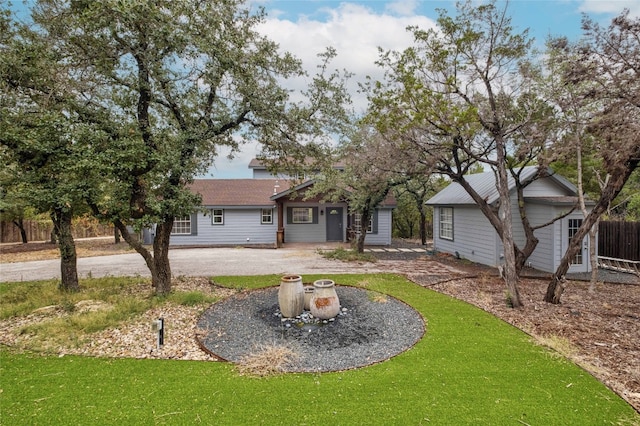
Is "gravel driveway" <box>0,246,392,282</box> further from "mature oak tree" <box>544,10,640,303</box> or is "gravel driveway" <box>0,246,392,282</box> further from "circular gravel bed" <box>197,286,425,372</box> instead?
"mature oak tree" <box>544,10,640,303</box>

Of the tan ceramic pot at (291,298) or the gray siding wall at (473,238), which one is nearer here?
the tan ceramic pot at (291,298)

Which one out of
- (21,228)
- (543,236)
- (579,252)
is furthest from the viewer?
(21,228)

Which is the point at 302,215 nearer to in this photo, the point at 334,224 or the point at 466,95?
the point at 334,224

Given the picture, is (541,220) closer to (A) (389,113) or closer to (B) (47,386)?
(A) (389,113)

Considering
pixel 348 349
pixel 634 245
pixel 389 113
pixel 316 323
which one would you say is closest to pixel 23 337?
pixel 316 323

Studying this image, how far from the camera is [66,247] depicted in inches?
287

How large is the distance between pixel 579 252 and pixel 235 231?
1559cm

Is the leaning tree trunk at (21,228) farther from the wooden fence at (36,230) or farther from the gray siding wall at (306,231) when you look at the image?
the gray siding wall at (306,231)

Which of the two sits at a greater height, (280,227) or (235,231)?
(280,227)

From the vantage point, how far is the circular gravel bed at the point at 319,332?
4.51 m

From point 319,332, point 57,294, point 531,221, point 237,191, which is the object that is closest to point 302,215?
point 237,191

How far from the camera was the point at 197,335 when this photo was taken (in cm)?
521

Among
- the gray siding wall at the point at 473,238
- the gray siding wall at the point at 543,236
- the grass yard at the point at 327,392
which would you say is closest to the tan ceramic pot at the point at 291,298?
the grass yard at the point at 327,392

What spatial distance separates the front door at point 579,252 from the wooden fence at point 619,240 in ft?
5.96
